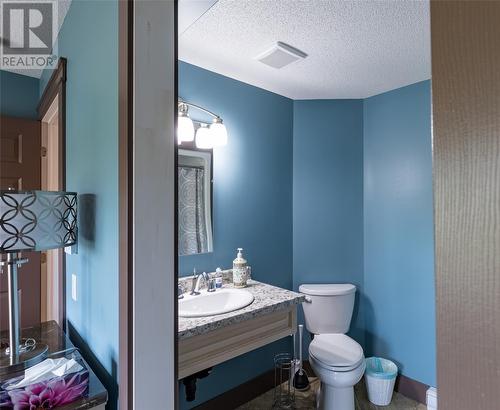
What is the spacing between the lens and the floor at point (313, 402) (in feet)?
7.01

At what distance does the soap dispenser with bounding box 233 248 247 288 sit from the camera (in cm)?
200

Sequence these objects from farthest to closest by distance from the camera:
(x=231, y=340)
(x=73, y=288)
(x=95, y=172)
→ (x=231, y=340) → (x=73, y=288) → (x=95, y=172)

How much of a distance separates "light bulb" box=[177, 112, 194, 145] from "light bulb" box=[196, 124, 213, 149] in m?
0.06

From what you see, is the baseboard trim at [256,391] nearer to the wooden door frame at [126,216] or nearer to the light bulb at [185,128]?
the wooden door frame at [126,216]

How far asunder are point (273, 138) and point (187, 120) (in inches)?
31.3

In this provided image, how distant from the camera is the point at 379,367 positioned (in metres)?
2.38

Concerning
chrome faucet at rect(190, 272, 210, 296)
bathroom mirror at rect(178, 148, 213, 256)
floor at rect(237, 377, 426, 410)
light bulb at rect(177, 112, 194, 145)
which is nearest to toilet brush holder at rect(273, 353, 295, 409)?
floor at rect(237, 377, 426, 410)

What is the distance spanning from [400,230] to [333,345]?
102 centimetres

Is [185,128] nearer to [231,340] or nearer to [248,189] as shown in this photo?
[248,189]

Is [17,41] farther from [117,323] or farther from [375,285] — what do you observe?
[375,285]

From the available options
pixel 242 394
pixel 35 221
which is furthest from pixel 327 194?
pixel 35 221

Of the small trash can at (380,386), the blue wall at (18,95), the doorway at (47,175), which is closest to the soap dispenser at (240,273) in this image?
the small trash can at (380,386)

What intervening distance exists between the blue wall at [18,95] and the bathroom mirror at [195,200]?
54.4 inches

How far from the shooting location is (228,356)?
1514 millimetres
